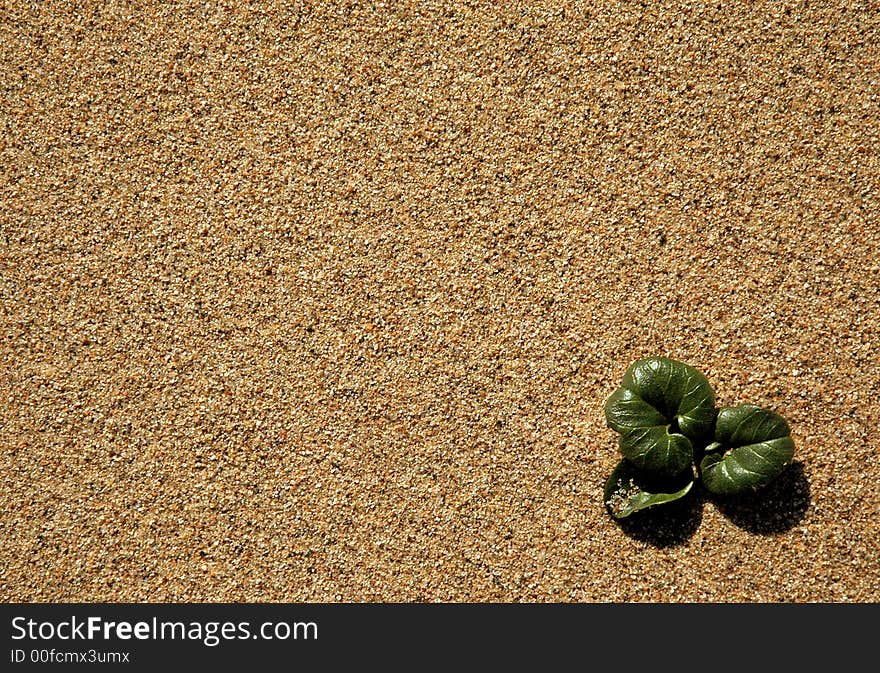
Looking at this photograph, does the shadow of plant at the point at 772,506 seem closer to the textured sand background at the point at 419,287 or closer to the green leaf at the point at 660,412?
the textured sand background at the point at 419,287

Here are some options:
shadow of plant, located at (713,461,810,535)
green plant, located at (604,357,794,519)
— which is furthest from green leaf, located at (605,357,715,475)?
shadow of plant, located at (713,461,810,535)

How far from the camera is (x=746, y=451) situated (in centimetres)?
144

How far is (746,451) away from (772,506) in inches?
5.4

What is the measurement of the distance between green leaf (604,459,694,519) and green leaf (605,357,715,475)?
0.05 metres

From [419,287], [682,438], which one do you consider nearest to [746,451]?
[682,438]

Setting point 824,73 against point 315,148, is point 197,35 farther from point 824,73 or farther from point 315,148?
point 824,73

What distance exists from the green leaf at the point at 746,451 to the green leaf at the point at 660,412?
36mm

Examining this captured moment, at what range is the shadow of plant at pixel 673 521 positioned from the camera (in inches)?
58.6

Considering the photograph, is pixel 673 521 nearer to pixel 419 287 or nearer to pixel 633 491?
pixel 633 491

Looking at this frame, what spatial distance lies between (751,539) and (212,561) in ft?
3.38

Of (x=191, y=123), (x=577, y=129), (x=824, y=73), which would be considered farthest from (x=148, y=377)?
(x=824, y=73)

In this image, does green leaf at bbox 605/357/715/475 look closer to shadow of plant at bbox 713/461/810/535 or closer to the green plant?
the green plant

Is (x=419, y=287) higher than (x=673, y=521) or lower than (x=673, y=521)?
higher

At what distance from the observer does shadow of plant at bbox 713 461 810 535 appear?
1481 mm
